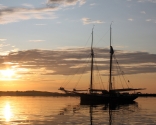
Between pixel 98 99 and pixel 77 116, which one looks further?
pixel 98 99

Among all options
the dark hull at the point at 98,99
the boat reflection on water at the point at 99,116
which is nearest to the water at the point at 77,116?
the boat reflection on water at the point at 99,116

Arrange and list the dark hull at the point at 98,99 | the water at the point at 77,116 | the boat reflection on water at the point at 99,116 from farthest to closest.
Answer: the dark hull at the point at 98,99 → the boat reflection on water at the point at 99,116 → the water at the point at 77,116

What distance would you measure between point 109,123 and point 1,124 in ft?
50.9

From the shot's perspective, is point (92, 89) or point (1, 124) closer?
point (1, 124)

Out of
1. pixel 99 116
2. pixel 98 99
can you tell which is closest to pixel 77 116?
pixel 99 116

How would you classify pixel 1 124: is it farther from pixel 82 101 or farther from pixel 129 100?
pixel 129 100

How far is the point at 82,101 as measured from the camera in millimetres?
114375

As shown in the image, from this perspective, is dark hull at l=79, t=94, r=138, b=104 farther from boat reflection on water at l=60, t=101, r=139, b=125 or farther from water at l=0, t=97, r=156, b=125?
boat reflection on water at l=60, t=101, r=139, b=125

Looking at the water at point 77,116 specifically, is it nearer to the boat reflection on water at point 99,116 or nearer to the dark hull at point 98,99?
the boat reflection on water at point 99,116

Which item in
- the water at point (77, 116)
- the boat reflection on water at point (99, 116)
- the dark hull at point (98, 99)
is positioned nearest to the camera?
the water at point (77, 116)

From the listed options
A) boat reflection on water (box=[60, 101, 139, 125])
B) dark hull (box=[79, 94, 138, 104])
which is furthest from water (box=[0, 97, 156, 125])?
dark hull (box=[79, 94, 138, 104])

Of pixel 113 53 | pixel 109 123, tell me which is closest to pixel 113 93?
pixel 113 53

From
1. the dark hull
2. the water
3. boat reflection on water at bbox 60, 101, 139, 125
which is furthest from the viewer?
the dark hull

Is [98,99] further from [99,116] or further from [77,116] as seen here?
[77,116]
